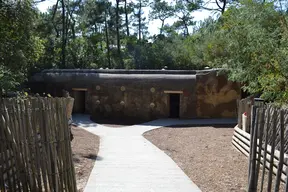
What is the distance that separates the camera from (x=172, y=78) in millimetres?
18531

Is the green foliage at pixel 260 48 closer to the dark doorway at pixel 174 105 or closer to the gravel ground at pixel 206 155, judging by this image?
the gravel ground at pixel 206 155

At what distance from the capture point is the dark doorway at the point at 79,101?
2100 cm

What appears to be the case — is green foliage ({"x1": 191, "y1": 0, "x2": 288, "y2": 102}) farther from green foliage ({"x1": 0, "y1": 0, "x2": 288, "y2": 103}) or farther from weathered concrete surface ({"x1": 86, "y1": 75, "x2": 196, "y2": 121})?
weathered concrete surface ({"x1": 86, "y1": 75, "x2": 196, "y2": 121})

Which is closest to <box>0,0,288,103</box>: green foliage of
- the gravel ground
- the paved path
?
the gravel ground

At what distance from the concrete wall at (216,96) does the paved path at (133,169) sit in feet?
20.7

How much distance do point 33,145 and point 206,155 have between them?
6.13 m


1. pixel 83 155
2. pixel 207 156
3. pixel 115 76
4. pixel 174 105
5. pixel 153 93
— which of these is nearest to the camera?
pixel 83 155

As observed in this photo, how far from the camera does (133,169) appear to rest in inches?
305

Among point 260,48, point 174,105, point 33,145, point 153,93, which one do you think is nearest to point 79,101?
point 153,93

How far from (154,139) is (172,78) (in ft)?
20.8

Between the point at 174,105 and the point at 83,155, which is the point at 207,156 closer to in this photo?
the point at 83,155

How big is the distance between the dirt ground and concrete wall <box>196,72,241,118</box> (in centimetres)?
731

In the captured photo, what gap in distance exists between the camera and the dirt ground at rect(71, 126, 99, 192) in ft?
23.0

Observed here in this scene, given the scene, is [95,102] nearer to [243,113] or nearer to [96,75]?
[96,75]
